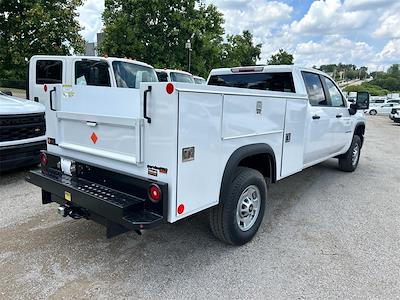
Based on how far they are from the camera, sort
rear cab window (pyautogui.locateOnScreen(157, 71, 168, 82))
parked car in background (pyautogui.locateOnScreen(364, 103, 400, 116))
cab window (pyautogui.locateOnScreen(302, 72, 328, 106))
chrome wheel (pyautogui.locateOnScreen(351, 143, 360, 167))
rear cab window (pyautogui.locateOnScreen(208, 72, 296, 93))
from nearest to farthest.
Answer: rear cab window (pyautogui.locateOnScreen(208, 72, 296, 93))
cab window (pyautogui.locateOnScreen(302, 72, 328, 106))
chrome wheel (pyautogui.locateOnScreen(351, 143, 360, 167))
rear cab window (pyautogui.locateOnScreen(157, 71, 168, 82))
parked car in background (pyautogui.locateOnScreen(364, 103, 400, 116))

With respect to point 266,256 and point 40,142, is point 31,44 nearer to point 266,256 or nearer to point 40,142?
point 40,142

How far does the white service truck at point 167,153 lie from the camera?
258 centimetres

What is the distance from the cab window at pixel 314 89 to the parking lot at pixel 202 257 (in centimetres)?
163

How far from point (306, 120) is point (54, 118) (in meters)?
3.27

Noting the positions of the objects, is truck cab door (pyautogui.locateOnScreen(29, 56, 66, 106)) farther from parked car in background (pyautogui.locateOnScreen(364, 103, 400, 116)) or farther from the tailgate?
parked car in background (pyautogui.locateOnScreen(364, 103, 400, 116))

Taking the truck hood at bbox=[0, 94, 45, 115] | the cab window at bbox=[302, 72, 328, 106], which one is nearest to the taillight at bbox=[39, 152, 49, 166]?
the truck hood at bbox=[0, 94, 45, 115]

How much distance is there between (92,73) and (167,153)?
220 inches

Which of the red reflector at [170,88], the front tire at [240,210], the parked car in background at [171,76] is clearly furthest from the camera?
the parked car in background at [171,76]

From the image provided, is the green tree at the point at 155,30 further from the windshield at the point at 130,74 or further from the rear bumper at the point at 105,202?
the rear bumper at the point at 105,202

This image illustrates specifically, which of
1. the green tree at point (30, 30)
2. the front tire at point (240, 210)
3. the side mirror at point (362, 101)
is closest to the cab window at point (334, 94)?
the side mirror at point (362, 101)

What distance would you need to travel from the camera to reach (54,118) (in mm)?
3486

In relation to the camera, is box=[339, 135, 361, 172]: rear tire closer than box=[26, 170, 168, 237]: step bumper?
No

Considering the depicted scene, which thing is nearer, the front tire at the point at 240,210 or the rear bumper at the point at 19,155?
the front tire at the point at 240,210

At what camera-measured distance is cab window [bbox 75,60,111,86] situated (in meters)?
7.28
